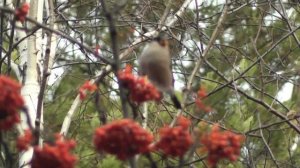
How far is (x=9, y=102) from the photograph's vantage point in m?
1.52

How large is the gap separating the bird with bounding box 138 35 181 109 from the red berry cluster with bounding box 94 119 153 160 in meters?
0.66

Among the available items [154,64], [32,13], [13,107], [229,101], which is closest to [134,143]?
[13,107]

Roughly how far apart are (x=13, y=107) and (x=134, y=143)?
0.32 metres

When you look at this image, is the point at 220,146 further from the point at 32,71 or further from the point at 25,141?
the point at 32,71

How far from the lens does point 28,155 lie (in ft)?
11.2

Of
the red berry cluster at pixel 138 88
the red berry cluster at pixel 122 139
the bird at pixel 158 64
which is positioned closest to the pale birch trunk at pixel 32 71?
the bird at pixel 158 64

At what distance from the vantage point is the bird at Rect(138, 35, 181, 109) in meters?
2.28

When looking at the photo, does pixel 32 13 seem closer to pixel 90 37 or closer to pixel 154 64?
pixel 154 64

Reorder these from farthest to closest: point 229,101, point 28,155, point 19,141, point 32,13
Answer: point 229,101 < point 32,13 < point 28,155 < point 19,141

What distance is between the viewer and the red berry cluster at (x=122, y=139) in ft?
5.20

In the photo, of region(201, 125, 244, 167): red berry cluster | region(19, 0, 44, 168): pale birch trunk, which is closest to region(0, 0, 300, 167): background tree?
region(19, 0, 44, 168): pale birch trunk

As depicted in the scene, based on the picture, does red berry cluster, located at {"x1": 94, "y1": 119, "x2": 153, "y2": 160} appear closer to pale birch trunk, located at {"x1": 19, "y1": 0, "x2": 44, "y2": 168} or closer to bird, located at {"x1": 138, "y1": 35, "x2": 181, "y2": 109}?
bird, located at {"x1": 138, "y1": 35, "x2": 181, "y2": 109}

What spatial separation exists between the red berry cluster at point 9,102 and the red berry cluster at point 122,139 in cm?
21

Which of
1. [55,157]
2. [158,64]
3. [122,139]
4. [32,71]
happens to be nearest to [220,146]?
[122,139]
